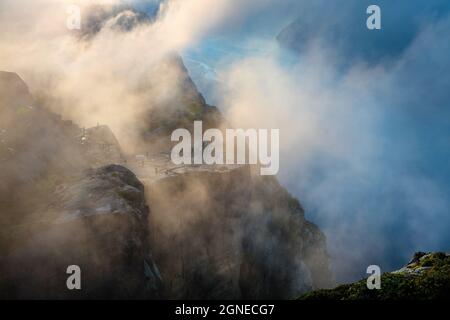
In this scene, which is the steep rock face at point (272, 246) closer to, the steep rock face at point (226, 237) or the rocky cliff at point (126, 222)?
the steep rock face at point (226, 237)

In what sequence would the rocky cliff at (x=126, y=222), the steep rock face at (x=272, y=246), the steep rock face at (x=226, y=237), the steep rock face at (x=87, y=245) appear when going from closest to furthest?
1. the steep rock face at (x=87, y=245)
2. the rocky cliff at (x=126, y=222)
3. the steep rock face at (x=226, y=237)
4. the steep rock face at (x=272, y=246)

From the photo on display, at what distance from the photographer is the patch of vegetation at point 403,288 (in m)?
27.5

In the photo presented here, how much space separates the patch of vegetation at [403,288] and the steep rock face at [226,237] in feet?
76.4

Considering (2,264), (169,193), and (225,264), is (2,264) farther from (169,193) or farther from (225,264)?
(225,264)

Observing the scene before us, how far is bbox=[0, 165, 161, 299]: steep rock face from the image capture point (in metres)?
31.9

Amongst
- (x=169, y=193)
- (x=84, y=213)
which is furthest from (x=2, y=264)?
(x=169, y=193)

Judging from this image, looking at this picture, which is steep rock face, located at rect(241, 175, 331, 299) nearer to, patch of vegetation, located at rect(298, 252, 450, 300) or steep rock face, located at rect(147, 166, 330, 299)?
steep rock face, located at rect(147, 166, 330, 299)

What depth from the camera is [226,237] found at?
5972cm

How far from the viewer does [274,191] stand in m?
77.3

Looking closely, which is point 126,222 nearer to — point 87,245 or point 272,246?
point 87,245

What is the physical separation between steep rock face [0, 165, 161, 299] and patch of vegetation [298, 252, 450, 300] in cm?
1593

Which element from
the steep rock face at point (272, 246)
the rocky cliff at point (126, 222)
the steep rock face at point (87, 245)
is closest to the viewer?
the steep rock face at point (87, 245)

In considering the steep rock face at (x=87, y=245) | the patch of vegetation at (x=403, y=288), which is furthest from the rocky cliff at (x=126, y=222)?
the patch of vegetation at (x=403, y=288)

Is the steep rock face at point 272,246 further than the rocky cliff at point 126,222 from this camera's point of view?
Yes
